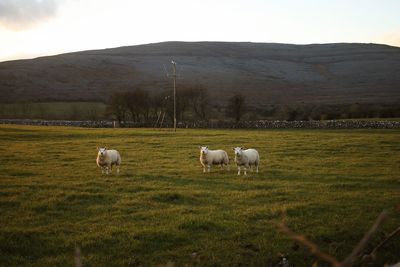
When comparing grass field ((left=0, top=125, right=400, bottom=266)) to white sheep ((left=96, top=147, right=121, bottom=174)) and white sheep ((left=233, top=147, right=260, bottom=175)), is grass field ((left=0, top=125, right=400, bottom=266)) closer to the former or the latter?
white sheep ((left=96, top=147, right=121, bottom=174))

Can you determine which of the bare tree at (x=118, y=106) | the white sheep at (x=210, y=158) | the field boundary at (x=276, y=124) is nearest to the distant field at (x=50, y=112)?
the bare tree at (x=118, y=106)

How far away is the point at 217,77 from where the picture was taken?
16400 centimetres

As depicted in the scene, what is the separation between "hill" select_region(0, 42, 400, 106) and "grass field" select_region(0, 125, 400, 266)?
100008 millimetres

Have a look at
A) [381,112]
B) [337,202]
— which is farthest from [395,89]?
[337,202]

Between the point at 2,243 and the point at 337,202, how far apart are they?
9.89 meters

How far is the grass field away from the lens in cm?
930

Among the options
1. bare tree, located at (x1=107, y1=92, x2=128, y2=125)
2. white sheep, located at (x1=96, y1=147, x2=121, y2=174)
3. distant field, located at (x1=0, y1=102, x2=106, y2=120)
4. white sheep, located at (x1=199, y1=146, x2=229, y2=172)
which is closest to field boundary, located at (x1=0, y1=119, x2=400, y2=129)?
bare tree, located at (x1=107, y1=92, x2=128, y2=125)

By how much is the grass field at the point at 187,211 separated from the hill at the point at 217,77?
100 m

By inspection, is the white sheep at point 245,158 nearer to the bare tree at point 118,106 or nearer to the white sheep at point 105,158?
the white sheep at point 105,158

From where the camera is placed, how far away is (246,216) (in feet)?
38.6

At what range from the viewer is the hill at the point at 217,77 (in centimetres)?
13294

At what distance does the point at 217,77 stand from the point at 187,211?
153661 millimetres

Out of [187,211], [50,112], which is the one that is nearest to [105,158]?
[187,211]

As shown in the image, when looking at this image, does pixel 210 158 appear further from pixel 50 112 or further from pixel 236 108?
pixel 50 112
